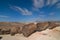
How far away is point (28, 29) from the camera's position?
5.78ft

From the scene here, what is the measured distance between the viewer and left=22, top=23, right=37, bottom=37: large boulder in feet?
5.69

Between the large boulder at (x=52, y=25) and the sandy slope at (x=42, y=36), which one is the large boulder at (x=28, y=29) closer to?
the sandy slope at (x=42, y=36)

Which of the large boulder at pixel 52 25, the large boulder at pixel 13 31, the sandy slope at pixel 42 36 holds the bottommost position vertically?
the sandy slope at pixel 42 36

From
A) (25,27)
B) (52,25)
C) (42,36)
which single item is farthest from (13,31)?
(52,25)

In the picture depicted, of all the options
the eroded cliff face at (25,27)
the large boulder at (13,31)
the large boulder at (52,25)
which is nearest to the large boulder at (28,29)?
the eroded cliff face at (25,27)

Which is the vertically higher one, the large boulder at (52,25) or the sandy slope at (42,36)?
the large boulder at (52,25)

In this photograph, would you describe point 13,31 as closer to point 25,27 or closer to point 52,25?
point 25,27

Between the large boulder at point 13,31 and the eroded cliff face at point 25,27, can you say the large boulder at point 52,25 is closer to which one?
the eroded cliff face at point 25,27

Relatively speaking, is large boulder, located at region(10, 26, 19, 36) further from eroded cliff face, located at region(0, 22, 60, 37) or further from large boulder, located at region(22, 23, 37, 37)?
large boulder, located at region(22, 23, 37, 37)

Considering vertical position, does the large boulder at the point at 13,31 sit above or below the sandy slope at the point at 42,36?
above

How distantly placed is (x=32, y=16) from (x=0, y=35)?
0.54 m

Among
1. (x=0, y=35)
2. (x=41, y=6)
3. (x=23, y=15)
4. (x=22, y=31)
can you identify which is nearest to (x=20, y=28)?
(x=22, y=31)

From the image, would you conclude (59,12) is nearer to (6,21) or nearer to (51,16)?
(51,16)

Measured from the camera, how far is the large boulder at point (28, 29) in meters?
1.73
